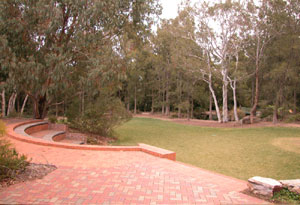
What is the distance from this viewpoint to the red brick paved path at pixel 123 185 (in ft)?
11.4

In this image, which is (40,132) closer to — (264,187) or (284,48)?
(264,187)

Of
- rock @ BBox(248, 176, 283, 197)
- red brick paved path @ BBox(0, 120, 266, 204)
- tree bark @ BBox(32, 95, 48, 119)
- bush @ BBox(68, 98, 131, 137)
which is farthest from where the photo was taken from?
tree bark @ BBox(32, 95, 48, 119)

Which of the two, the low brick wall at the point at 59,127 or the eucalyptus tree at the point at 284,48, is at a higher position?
the eucalyptus tree at the point at 284,48

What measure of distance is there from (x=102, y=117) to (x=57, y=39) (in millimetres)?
5001

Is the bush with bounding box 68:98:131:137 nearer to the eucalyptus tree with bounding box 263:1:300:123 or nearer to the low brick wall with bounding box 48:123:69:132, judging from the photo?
the low brick wall with bounding box 48:123:69:132

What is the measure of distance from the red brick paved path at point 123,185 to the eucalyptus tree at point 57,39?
6748mm

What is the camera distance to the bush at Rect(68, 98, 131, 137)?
12.0 metres

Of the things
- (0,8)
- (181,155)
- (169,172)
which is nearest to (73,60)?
(0,8)

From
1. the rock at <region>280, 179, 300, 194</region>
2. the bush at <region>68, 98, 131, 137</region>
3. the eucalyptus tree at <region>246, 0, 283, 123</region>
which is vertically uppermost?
the eucalyptus tree at <region>246, 0, 283, 123</region>

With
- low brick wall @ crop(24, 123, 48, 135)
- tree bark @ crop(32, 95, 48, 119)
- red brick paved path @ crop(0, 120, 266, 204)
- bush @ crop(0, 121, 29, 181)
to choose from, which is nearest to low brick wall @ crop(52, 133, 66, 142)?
low brick wall @ crop(24, 123, 48, 135)

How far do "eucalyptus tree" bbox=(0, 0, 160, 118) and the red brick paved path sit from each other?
6748 mm

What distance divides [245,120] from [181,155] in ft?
47.0

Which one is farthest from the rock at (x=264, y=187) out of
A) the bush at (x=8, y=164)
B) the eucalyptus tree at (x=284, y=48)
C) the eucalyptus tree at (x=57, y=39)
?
the eucalyptus tree at (x=284, y=48)

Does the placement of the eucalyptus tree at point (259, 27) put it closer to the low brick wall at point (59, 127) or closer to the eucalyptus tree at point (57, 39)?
the eucalyptus tree at point (57, 39)
